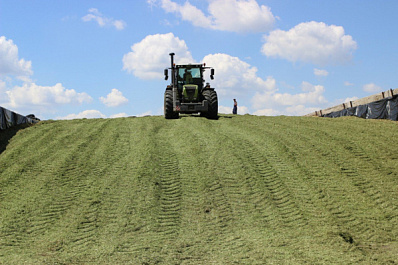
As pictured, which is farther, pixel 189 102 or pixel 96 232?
pixel 189 102

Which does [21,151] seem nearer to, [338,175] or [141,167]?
[141,167]

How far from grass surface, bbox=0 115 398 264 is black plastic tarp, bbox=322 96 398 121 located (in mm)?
5169

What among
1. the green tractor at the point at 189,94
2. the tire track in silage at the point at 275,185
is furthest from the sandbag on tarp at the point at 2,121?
the tire track in silage at the point at 275,185

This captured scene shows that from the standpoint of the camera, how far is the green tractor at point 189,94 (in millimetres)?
17172

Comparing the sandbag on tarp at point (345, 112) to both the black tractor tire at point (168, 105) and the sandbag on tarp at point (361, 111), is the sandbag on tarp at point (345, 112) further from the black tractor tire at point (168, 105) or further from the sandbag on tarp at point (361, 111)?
the black tractor tire at point (168, 105)

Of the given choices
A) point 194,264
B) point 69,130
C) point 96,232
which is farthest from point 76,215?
point 69,130

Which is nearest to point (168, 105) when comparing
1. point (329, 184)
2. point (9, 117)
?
point (9, 117)

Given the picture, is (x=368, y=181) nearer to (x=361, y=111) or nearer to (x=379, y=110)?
(x=379, y=110)

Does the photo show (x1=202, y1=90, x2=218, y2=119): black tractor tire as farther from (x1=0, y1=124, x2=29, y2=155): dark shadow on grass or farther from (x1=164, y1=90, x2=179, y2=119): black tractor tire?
(x1=0, y1=124, x2=29, y2=155): dark shadow on grass

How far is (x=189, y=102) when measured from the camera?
17.9m

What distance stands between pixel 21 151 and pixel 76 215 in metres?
5.62

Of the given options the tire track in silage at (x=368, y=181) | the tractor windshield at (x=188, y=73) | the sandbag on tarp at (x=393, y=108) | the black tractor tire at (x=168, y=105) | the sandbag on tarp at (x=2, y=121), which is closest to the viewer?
the tire track in silage at (x=368, y=181)

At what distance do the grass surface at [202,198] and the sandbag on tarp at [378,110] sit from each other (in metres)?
5.49

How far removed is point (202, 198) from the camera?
343 inches
